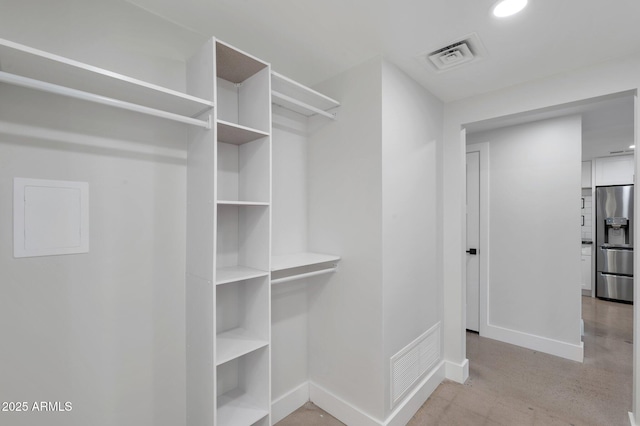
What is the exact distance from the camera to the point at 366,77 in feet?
6.56

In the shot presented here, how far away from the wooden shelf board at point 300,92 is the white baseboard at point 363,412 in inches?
84.5

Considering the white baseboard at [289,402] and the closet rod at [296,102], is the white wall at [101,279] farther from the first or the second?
the white baseboard at [289,402]

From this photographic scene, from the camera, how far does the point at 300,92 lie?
76.3 inches

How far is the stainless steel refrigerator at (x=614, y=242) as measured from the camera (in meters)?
4.76

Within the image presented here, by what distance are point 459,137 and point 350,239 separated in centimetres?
144

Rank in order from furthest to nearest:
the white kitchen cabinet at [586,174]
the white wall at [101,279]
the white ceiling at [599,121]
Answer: the white kitchen cabinet at [586,174]
the white ceiling at [599,121]
the white wall at [101,279]

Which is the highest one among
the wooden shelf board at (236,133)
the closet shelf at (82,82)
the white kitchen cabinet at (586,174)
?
the white kitchen cabinet at (586,174)

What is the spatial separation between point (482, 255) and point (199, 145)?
338 cm

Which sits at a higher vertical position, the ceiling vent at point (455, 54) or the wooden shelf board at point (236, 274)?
the ceiling vent at point (455, 54)

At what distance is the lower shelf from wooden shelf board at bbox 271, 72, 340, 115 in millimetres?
1869

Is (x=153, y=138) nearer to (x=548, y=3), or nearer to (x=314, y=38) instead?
(x=314, y=38)

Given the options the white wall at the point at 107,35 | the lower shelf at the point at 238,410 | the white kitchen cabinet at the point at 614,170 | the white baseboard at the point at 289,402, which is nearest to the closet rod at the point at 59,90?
the white wall at the point at 107,35

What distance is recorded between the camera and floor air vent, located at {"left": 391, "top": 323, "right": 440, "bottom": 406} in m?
2.00

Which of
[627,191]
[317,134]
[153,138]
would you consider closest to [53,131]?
[153,138]
